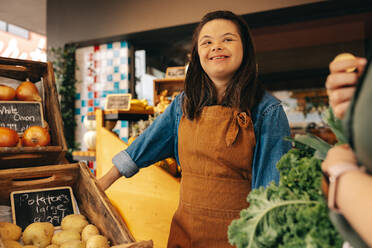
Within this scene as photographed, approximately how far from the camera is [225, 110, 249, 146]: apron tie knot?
117 centimetres

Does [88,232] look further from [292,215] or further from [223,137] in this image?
[292,215]

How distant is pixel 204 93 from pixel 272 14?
3102 mm

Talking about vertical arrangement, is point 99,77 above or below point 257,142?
above

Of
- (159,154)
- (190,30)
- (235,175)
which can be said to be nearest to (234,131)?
(235,175)

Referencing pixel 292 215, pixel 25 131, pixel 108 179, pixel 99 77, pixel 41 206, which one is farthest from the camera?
pixel 99 77

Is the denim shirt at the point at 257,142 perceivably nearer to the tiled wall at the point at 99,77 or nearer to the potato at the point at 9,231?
the potato at the point at 9,231

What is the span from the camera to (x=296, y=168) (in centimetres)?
62

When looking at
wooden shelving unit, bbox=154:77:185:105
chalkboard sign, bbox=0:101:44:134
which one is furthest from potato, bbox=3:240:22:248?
wooden shelving unit, bbox=154:77:185:105

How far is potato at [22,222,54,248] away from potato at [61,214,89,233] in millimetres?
69

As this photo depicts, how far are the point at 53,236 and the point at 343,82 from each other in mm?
1000

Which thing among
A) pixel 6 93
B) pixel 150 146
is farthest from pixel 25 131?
pixel 150 146

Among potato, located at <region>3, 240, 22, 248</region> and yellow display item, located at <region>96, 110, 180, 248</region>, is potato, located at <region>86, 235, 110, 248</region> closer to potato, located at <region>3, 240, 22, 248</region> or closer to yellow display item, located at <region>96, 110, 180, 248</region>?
potato, located at <region>3, 240, 22, 248</region>

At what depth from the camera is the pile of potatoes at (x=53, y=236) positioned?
94cm

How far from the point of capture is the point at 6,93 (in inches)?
50.3
